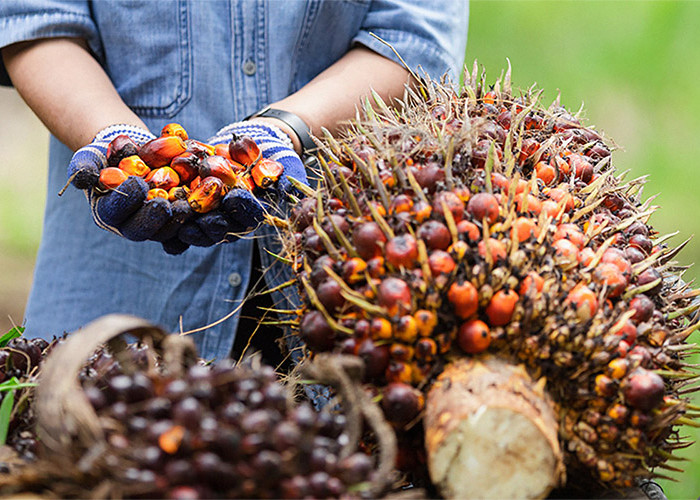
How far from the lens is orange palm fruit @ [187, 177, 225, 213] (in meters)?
1.42

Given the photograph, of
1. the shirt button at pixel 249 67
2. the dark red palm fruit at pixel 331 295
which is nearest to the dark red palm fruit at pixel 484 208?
the dark red palm fruit at pixel 331 295

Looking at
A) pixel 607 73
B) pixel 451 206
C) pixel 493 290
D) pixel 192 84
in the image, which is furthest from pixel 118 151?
pixel 607 73

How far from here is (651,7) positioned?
506 centimetres

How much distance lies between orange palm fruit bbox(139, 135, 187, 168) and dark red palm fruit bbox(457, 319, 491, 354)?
31.8 inches

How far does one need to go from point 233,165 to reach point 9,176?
4.80 m

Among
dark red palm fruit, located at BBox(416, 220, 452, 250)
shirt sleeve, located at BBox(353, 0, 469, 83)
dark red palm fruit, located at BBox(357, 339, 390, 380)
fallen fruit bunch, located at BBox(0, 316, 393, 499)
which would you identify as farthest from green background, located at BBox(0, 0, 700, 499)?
fallen fruit bunch, located at BBox(0, 316, 393, 499)

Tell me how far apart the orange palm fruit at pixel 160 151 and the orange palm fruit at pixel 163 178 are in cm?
2

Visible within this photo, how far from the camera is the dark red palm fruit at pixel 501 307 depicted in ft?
3.09

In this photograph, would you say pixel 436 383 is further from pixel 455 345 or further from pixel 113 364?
pixel 113 364

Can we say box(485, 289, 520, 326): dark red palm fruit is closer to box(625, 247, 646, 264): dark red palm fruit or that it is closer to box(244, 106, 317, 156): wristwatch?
box(625, 247, 646, 264): dark red palm fruit

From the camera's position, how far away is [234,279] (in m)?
1.98

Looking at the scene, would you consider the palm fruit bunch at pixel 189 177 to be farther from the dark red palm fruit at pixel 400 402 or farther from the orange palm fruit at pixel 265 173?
the dark red palm fruit at pixel 400 402

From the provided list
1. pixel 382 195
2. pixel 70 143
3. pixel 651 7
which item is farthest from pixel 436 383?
pixel 651 7

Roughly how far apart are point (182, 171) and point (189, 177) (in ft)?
0.07
